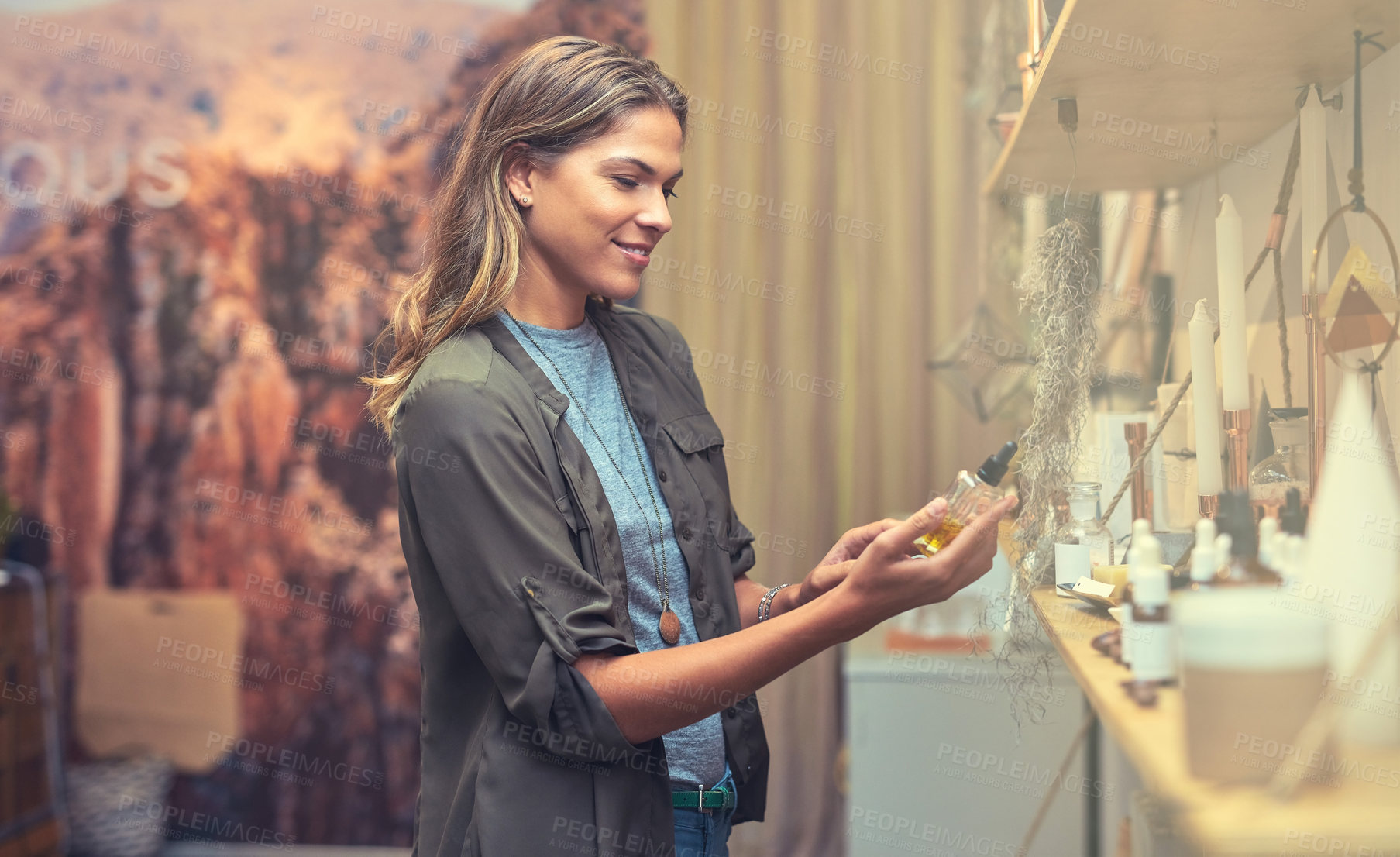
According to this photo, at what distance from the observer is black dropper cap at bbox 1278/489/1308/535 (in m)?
0.77

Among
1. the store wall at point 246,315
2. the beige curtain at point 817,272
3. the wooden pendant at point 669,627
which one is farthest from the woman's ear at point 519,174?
the store wall at point 246,315

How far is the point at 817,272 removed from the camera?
2.30m

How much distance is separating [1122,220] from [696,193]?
100 centimetres

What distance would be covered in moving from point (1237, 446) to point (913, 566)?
0.35m

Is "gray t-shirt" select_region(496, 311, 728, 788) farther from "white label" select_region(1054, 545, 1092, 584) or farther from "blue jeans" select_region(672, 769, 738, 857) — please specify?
"white label" select_region(1054, 545, 1092, 584)

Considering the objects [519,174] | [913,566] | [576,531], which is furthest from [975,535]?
[519,174]

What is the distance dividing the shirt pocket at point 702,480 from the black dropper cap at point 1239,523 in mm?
523

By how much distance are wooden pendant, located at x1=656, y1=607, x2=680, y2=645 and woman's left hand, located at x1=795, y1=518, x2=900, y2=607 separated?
0.18 meters

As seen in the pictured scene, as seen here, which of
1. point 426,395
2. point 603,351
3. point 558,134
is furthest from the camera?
point 603,351

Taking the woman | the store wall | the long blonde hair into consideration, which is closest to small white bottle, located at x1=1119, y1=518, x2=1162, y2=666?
the woman

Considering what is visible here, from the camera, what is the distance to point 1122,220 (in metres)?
1.62

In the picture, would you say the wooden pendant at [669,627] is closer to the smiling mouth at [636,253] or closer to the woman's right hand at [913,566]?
the woman's right hand at [913,566]

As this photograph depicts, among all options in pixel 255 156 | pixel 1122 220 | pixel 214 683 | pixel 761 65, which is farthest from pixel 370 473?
pixel 1122 220

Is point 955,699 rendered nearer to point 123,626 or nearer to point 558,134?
point 558,134
